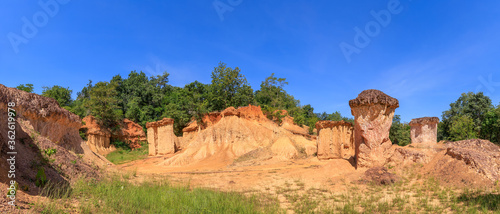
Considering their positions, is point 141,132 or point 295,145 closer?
point 295,145

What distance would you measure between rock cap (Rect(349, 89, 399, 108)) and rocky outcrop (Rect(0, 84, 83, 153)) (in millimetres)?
12997

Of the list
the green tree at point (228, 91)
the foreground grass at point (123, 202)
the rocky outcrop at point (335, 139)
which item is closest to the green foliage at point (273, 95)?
the green tree at point (228, 91)

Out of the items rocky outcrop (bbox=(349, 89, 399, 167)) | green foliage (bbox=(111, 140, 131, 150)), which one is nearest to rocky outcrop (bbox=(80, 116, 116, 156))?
green foliage (bbox=(111, 140, 131, 150))

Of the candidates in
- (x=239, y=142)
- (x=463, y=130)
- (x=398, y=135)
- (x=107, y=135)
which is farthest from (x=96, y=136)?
(x=463, y=130)

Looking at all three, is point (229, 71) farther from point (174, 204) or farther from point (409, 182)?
point (174, 204)

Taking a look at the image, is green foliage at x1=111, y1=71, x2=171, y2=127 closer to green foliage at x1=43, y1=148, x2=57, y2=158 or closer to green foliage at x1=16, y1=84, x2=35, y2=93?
green foliage at x1=16, y1=84, x2=35, y2=93

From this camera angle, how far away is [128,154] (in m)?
31.4

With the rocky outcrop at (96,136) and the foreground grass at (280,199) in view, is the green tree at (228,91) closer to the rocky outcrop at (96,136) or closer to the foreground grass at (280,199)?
the rocky outcrop at (96,136)

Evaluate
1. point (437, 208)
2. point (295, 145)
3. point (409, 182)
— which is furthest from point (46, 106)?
point (295, 145)

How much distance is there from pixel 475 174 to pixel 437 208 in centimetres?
371

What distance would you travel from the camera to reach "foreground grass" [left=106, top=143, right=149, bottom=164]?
2894cm

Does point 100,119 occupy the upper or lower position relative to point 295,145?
upper

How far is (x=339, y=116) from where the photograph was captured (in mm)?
45375

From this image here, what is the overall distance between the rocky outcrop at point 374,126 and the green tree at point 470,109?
2239 centimetres
